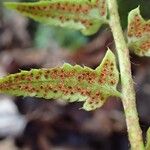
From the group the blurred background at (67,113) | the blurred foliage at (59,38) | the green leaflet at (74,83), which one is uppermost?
the green leaflet at (74,83)

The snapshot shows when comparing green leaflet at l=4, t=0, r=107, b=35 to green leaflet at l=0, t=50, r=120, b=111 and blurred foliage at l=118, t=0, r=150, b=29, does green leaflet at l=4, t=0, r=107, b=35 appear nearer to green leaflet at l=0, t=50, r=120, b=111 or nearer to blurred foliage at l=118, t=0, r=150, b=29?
green leaflet at l=0, t=50, r=120, b=111

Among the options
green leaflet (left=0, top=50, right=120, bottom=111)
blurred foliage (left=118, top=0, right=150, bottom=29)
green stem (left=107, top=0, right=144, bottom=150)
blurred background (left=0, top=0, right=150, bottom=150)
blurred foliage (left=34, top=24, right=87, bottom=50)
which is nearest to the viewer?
green stem (left=107, top=0, right=144, bottom=150)

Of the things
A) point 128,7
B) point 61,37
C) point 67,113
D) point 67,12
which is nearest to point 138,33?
point 67,12

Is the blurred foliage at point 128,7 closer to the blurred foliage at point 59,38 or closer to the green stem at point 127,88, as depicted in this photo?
the green stem at point 127,88

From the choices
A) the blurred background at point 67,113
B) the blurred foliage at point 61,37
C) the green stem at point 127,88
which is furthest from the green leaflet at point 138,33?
the blurred foliage at point 61,37

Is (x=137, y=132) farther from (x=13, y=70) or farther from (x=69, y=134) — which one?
(x=13, y=70)

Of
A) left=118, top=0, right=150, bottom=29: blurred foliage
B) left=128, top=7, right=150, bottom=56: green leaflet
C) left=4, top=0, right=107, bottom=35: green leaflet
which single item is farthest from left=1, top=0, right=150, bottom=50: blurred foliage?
left=128, top=7, right=150, bottom=56: green leaflet

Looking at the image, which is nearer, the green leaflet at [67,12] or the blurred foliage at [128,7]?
the green leaflet at [67,12]
